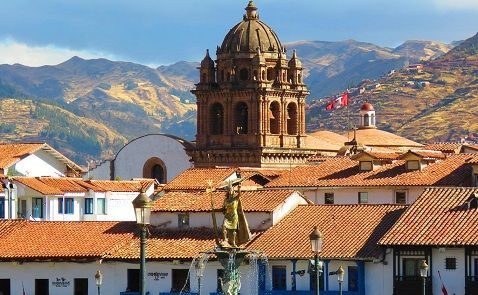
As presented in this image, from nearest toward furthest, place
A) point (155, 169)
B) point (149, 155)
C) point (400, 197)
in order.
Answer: point (400, 197) → point (155, 169) → point (149, 155)

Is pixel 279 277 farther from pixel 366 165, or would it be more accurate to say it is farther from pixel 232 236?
pixel 232 236

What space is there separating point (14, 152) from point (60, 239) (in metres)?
37.3

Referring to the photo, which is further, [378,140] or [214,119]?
[378,140]

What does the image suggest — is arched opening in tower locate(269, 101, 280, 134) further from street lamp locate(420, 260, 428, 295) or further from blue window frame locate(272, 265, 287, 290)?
street lamp locate(420, 260, 428, 295)

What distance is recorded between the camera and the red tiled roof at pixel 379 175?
326 feet

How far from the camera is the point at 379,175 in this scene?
340 ft

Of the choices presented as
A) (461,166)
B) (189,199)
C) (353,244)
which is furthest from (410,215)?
(461,166)

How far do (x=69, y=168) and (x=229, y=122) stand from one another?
14.0 m

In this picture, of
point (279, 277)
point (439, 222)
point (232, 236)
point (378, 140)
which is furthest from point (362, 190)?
point (232, 236)

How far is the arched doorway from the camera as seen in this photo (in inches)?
5798

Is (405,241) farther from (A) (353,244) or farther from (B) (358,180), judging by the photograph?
(B) (358,180)

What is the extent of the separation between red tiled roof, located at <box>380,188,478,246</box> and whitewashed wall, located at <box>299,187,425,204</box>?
17.7 m

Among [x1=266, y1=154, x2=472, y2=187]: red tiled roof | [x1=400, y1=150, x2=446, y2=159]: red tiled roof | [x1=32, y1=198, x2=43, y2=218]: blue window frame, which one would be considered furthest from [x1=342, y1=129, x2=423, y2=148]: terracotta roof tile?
[x1=32, y1=198, x2=43, y2=218]: blue window frame

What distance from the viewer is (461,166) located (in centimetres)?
10088
